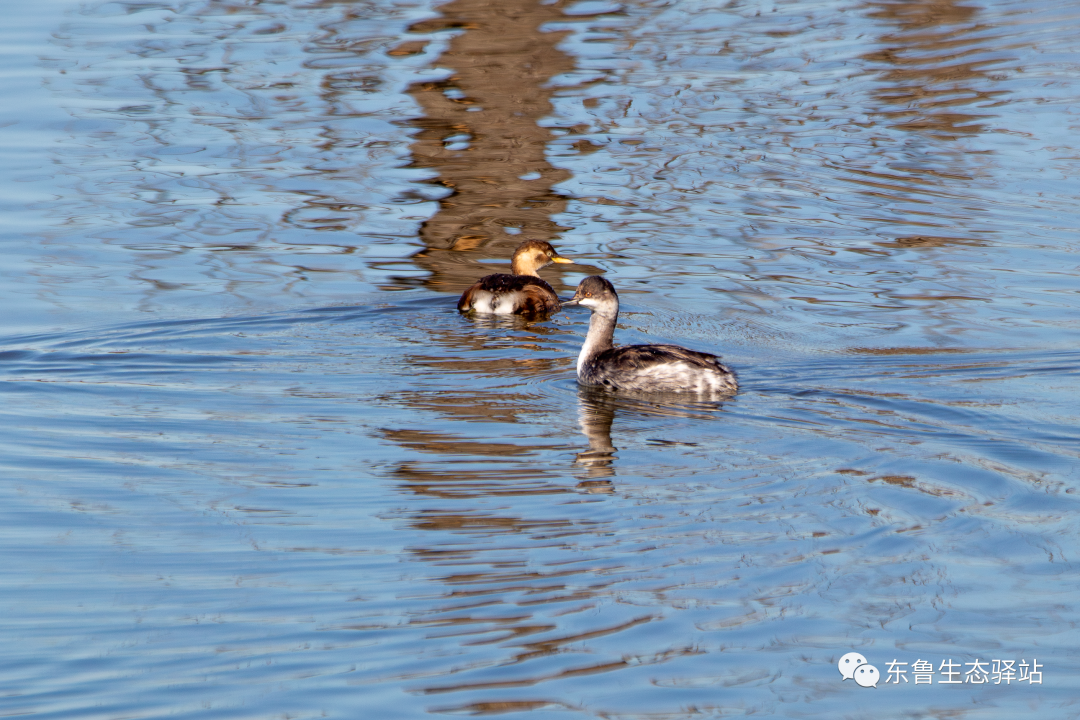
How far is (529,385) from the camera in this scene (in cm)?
923

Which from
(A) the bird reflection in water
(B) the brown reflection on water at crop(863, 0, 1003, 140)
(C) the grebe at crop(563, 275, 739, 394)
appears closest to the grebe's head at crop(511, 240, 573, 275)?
(C) the grebe at crop(563, 275, 739, 394)

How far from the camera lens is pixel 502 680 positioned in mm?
5176

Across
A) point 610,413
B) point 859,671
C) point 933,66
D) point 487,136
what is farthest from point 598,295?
point 933,66

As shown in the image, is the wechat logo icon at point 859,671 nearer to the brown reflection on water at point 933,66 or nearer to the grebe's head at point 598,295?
the grebe's head at point 598,295

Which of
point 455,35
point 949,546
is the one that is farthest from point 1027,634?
point 455,35

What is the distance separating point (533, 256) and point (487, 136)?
4753 millimetres

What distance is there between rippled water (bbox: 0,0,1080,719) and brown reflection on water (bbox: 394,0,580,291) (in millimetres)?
80

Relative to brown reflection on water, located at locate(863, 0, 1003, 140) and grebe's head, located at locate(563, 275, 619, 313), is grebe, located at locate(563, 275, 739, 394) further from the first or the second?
brown reflection on water, located at locate(863, 0, 1003, 140)

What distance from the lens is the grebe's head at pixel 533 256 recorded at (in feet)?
38.0

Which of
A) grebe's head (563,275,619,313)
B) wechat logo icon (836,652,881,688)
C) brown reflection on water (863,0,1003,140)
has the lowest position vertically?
brown reflection on water (863,0,1003,140)

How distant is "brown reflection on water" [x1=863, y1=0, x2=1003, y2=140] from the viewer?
52.5 feet

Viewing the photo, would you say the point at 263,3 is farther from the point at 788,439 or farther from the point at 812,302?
the point at 788,439

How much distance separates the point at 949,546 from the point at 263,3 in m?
17.9

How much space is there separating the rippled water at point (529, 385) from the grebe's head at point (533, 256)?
0.62 m
